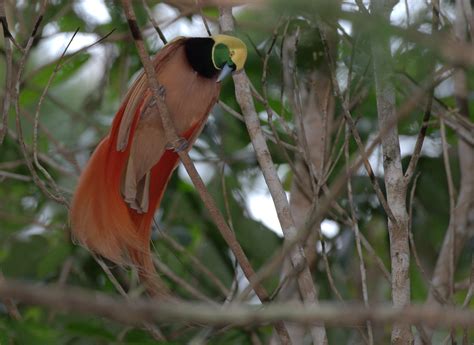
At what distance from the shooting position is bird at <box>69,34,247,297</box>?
9.14 ft

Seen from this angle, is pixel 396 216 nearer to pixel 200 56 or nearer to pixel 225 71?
pixel 225 71

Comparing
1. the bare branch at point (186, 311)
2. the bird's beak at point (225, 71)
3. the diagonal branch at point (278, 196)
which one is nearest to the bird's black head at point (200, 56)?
the bird's beak at point (225, 71)

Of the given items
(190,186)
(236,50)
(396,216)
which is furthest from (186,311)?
(190,186)

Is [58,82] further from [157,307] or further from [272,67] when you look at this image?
[157,307]

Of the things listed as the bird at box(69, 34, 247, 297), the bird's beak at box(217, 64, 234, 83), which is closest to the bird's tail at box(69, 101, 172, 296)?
the bird at box(69, 34, 247, 297)

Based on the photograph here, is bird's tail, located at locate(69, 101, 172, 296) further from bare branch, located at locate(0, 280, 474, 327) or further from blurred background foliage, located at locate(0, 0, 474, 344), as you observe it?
bare branch, located at locate(0, 280, 474, 327)

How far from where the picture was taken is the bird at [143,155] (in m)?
2.79

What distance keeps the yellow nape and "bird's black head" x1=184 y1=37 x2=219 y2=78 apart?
19cm

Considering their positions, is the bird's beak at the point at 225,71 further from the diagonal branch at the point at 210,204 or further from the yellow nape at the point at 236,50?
the diagonal branch at the point at 210,204

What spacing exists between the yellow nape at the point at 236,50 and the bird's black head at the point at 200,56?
7.5 inches

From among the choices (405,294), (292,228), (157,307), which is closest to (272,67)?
(292,228)

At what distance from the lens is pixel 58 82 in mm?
4410

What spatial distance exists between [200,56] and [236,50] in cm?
32

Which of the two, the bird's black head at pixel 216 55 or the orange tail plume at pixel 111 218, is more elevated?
the bird's black head at pixel 216 55
